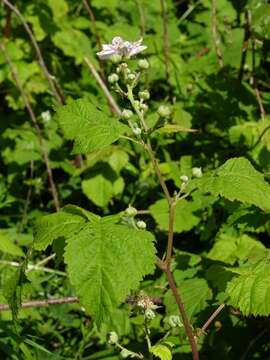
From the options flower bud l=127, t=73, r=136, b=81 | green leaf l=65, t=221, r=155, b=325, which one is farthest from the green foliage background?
flower bud l=127, t=73, r=136, b=81

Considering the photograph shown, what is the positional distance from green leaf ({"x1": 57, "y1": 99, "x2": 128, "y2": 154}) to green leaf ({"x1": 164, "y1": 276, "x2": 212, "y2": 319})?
0.72 m

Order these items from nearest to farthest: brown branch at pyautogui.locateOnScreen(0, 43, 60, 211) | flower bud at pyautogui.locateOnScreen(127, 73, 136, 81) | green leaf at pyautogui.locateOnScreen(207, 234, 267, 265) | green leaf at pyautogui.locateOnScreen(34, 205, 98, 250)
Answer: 1. green leaf at pyautogui.locateOnScreen(34, 205, 98, 250)
2. flower bud at pyautogui.locateOnScreen(127, 73, 136, 81)
3. green leaf at pyautogui.locateOnScreen(207, 234, 267, 265)
4. brown branch at pyautogui.locateOnScreen(0, 43, 60, 211)

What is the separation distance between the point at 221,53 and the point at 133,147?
902 millimetres

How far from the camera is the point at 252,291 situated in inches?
55.0

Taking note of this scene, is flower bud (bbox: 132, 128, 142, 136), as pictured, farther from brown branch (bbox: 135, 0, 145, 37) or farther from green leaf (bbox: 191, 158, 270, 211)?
brown branch (bbox: 135, 0, 145, 37)

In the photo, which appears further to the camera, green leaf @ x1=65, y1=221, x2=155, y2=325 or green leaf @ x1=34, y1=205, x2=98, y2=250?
green leaf @ x1=34, y1=205, x2=98, y2=250

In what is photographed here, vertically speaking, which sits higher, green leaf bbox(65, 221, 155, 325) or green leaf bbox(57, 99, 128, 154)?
green leaf bbox(57, 99, 128, 154)

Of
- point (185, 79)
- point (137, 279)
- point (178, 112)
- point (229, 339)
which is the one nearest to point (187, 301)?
point (229, 339)

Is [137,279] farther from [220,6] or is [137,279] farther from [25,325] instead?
[220,6]

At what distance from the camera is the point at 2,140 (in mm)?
3568

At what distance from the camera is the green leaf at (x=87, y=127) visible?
1473mm

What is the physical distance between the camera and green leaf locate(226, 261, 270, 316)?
136 cm

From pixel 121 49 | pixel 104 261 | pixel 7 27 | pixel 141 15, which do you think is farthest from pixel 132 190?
pixel 104 261

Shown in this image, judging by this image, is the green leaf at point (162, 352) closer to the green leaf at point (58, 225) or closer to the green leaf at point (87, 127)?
the green leaf at point (58, 225)
